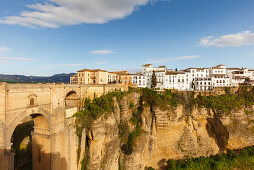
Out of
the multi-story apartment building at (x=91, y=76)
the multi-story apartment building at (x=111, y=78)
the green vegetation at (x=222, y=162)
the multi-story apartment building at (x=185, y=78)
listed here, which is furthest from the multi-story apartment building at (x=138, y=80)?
the green vegetation at (x=222, y=162)

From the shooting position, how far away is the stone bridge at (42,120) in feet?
34.7

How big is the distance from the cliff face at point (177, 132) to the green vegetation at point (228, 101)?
101cm

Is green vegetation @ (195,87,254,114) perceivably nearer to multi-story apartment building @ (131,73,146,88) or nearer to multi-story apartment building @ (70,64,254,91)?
multi-story apartment building @ (70,64,254,91)

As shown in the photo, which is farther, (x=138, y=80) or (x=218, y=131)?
(x=138, y=80)

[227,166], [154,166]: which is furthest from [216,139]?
[154,166]

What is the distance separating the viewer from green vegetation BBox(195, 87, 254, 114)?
25086mm

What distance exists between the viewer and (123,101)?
2347cm

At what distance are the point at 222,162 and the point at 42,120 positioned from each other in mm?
29580

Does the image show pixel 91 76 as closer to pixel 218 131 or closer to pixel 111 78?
pixel 111 78

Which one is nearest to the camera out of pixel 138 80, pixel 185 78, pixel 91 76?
pixel 91 76

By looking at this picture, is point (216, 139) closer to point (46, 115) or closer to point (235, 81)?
point (235, 81)

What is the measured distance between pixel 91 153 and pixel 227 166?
23.4m

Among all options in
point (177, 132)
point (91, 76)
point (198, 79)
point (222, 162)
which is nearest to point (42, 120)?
point (91, 76)

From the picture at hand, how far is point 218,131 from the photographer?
Result: 25.5m
